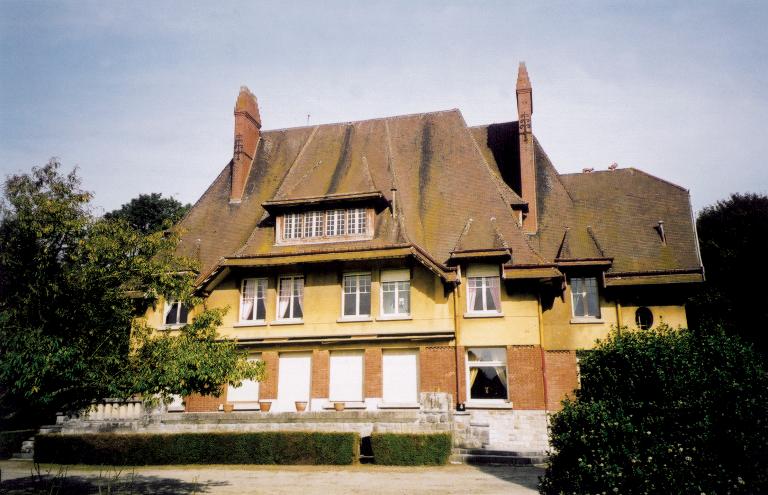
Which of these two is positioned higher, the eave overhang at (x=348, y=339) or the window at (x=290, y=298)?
the window at (x=290, y=298)

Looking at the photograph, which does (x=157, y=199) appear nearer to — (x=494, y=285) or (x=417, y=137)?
(x=417, y=137)

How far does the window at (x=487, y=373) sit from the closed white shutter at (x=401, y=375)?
2.15 meters

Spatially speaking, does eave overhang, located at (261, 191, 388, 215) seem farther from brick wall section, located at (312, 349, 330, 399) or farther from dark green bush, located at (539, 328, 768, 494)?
dark green bush, located at (539, 328, 768, 494)

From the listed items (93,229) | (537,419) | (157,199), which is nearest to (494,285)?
(537,419)

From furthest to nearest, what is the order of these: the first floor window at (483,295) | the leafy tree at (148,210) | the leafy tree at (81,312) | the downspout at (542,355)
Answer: the leafy tree at (148,210)
the first floor window at (483,295)
the downspout at (542,355)
the leafy tree at (81,312)

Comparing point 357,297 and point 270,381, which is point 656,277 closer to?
point 357,297

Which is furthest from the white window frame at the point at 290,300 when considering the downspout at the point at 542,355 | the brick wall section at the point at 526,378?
the downspout at the point at 542,355

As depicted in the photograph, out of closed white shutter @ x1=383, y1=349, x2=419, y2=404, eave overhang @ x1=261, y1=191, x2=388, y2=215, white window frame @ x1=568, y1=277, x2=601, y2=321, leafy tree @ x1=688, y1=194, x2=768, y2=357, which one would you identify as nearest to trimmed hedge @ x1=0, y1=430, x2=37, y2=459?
eave overhang @ x1=261, y1=191, x2=388, y2=215

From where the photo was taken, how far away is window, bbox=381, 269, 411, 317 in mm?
24688

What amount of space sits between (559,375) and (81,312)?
18.1 m

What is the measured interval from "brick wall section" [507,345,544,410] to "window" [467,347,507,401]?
387mm

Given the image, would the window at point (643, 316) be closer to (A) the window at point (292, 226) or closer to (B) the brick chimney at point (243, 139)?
(A) the window at point (292, 226)

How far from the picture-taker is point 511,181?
91.2 feet

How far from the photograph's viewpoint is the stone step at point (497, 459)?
18922mm
